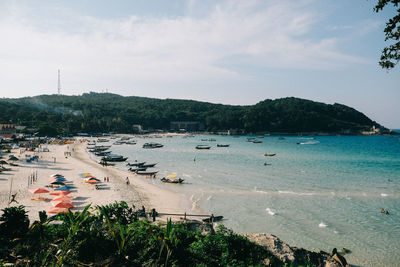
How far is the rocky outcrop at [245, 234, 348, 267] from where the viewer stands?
11103 millimetres

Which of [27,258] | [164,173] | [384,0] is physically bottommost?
[164,173]

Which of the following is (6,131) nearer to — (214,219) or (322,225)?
(214,219)

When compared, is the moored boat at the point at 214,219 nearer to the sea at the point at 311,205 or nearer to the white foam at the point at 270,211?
the sea at the point at 311,205

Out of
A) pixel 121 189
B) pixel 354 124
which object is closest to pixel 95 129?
pixel 121 189

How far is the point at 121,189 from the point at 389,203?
30033 mm

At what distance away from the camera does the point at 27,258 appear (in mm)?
8383

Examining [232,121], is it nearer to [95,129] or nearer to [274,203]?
[95,129]

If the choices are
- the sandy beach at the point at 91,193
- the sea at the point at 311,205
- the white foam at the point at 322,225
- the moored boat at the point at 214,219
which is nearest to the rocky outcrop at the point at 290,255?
the sea at the point at 311,205

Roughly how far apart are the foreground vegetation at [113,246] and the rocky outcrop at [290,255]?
2.98ft

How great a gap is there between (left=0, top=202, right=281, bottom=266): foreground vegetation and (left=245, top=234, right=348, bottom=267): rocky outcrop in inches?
35.7

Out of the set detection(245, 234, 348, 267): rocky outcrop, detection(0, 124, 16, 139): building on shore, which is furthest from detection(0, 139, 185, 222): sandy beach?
detection(0, 124, 16, 139): building on shore

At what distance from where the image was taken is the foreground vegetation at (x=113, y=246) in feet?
25.9

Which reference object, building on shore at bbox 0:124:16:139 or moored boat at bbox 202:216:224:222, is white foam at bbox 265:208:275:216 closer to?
moored boat at bbox 202:216:224:222

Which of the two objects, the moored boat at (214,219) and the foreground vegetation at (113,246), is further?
the moored boat at (214,219)
